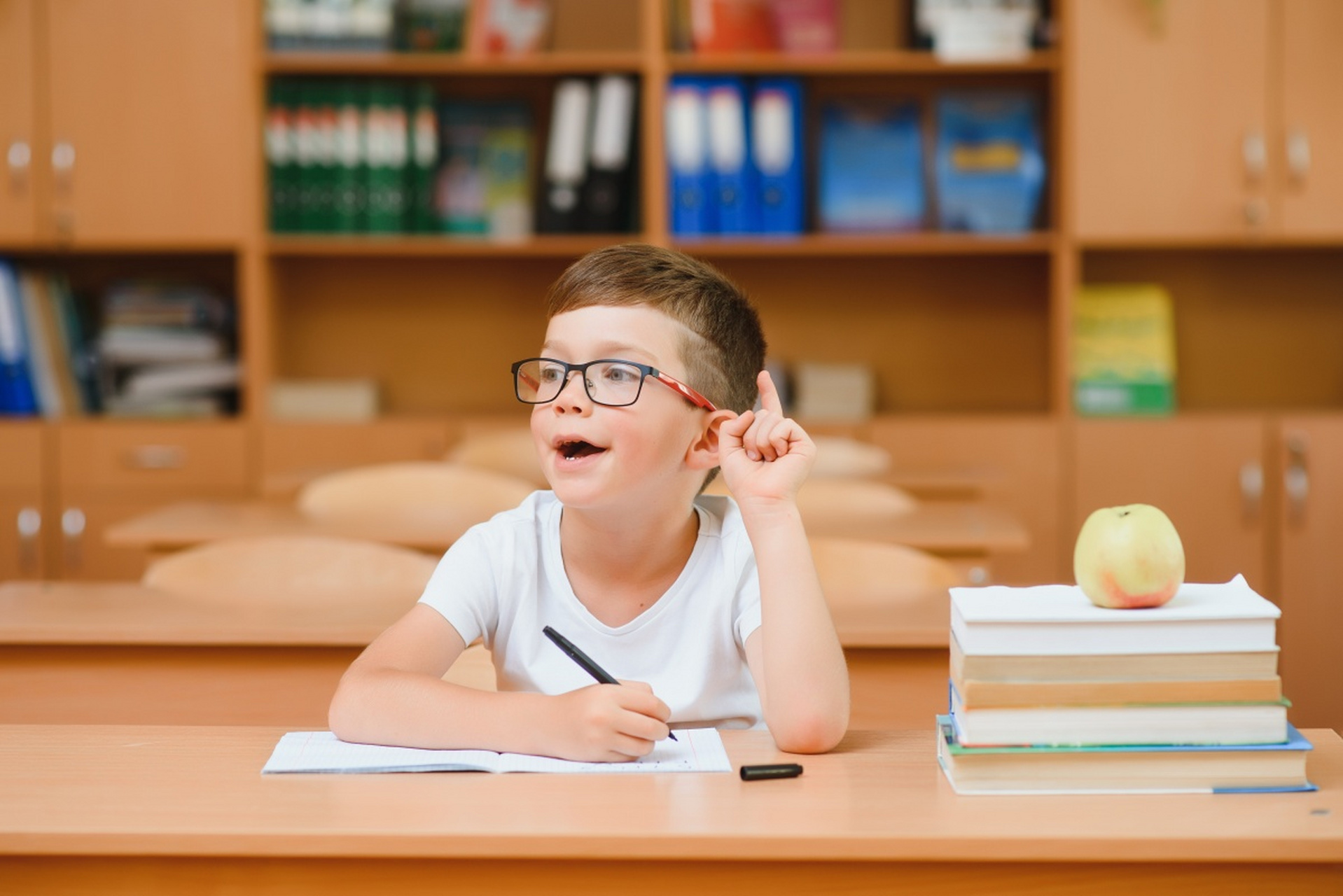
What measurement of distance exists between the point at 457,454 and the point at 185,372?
3.14 feet

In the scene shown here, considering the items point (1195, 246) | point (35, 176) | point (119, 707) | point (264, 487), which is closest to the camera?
point (119, 707)

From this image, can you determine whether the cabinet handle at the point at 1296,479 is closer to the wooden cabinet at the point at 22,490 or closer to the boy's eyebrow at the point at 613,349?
the boy's eyebrow at the point at 613,349

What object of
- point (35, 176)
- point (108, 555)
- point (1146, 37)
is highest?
point (1146, 37)

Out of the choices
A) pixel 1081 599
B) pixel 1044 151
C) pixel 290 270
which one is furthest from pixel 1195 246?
pixel 1081 599

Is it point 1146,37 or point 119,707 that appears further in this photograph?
point 1146,37

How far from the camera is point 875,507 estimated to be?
9.82 feet

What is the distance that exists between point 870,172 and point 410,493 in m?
1.75

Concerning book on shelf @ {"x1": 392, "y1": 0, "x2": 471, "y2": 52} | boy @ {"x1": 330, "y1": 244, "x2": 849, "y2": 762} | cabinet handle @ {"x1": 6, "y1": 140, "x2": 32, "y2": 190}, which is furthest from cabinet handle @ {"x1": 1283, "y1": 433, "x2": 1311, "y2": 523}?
cabinet handle @ {"x1": 6, "y1": 140, "x2": 32, "y2": 190}

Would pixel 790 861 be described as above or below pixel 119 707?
above

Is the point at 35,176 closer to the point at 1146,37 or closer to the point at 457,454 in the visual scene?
the point at 457,454

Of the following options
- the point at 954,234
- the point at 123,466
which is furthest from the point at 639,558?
the point at 123,466

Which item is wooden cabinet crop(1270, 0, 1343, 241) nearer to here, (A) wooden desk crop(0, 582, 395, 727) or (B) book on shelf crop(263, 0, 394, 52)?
(B) book on shelf crop(263, 0, 394, 52)

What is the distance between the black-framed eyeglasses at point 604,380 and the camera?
141 cm

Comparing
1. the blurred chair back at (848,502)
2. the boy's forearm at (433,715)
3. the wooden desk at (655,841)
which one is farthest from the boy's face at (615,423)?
the blurred chair back at (848,502)
